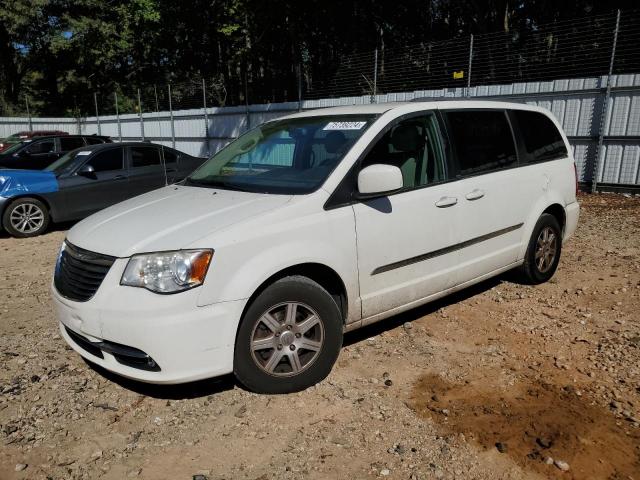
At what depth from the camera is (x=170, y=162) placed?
9352 millimetres

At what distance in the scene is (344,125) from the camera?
11.9 feet

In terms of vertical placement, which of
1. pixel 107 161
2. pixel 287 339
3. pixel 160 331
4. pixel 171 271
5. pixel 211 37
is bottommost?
pixel 287 339

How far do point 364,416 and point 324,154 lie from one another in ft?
5.73

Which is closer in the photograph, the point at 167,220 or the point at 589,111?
the point at 167,220

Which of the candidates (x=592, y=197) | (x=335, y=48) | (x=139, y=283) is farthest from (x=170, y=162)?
(x=335, y=48)

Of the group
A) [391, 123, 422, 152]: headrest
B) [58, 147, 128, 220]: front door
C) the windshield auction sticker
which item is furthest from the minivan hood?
[58, 147, 128, 220]: front door

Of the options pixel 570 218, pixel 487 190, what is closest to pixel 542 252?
pixel 570 218

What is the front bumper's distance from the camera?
2.65 metres

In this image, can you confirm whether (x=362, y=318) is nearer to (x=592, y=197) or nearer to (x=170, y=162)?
(x=170, y=162)

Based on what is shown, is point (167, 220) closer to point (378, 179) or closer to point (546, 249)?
point (378, 179)

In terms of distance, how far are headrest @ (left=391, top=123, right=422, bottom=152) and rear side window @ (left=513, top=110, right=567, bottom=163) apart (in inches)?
54.3

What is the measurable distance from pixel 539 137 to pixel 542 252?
3.63ft

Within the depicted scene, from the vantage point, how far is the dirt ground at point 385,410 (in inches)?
99.2

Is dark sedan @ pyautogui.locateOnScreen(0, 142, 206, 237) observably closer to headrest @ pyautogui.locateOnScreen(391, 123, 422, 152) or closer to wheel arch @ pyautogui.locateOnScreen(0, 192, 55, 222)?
wheel arch @ pyautogui.locateOnScreen(0, 192, 55, 222)
